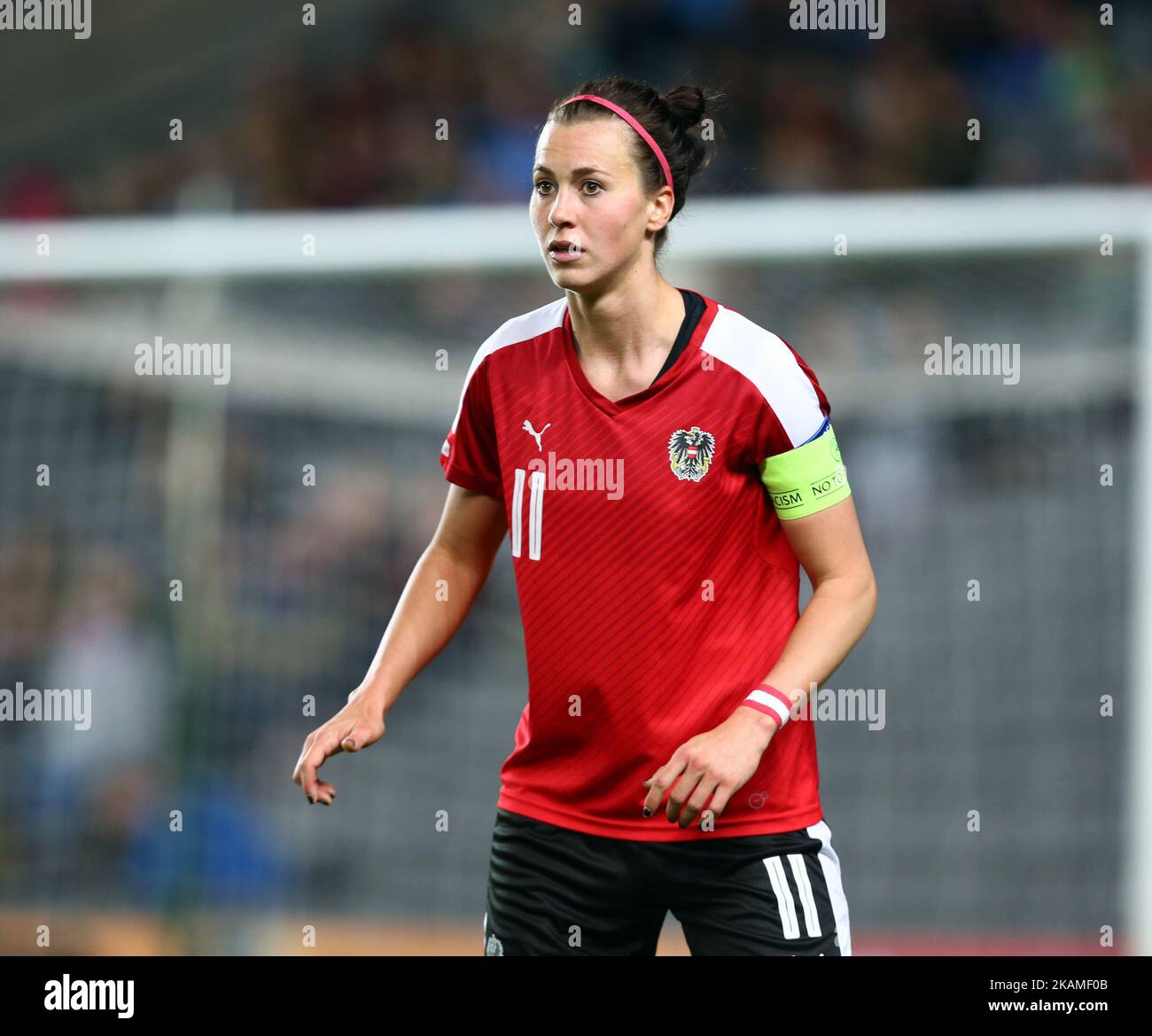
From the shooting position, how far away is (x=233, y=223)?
5.23 m

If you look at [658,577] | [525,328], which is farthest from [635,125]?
[658,577]

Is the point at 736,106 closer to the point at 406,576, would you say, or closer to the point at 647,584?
the point at 406,576

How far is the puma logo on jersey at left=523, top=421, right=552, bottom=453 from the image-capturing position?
2639 mm

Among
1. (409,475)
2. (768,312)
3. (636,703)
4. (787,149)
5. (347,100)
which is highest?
(347,100)

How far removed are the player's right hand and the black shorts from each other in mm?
333

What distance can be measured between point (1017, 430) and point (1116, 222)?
1516 millimetres

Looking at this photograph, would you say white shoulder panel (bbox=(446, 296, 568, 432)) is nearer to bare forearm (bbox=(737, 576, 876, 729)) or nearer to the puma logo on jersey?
the puma logo on jersey

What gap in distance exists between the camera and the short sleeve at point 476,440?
2.76 m

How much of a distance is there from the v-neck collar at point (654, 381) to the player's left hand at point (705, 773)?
61cm

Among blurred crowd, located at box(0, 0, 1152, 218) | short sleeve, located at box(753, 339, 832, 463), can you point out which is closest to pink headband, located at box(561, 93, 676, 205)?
short sleeve, located at box(753, 339, 832, 463)

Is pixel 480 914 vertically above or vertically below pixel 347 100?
below

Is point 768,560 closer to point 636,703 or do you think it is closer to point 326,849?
point 636,703

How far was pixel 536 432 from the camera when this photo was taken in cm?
265

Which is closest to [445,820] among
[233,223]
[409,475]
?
[409,475]
